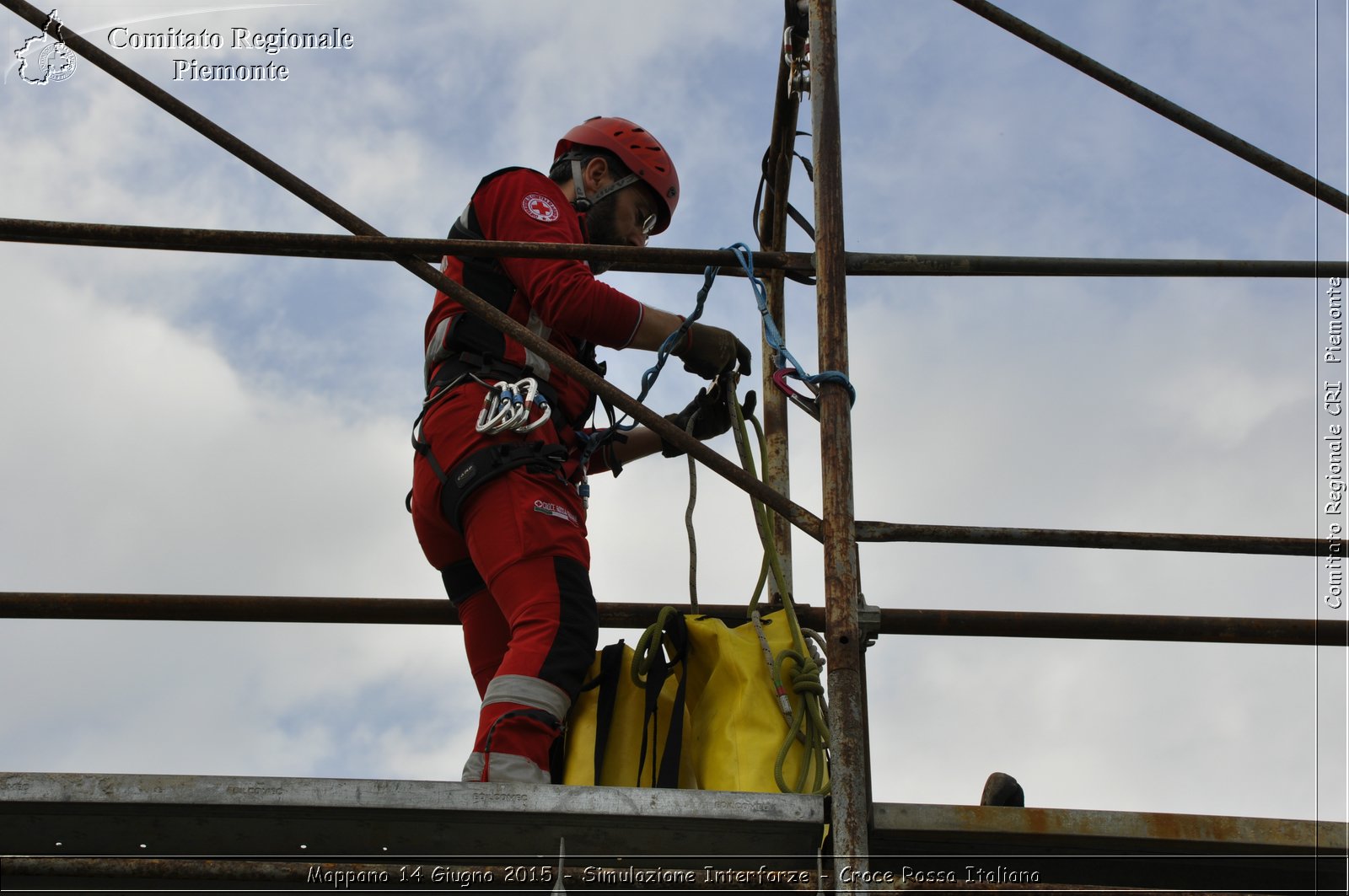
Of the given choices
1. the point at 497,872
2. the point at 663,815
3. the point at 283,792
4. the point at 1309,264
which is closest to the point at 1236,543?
the point at 1309,264

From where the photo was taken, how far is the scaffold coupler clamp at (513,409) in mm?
3604

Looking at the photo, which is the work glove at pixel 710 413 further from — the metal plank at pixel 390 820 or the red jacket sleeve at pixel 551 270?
the metal plank at pixel 390 820

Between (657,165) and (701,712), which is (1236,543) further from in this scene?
(657,165)

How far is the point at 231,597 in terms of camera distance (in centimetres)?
428

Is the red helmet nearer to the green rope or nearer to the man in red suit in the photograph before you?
the man in red suit

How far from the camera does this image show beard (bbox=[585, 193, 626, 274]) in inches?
171

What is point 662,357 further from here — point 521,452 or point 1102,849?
point 1102,849

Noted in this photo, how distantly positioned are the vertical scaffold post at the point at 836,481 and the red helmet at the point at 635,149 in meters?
0.78

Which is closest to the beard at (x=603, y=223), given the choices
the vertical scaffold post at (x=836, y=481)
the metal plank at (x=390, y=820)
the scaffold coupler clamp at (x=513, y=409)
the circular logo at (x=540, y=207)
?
the circular logo at (x=540, y=207)

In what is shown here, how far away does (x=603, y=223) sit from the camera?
4.37 m

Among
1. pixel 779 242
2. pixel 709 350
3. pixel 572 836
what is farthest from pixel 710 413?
pixel 572 836

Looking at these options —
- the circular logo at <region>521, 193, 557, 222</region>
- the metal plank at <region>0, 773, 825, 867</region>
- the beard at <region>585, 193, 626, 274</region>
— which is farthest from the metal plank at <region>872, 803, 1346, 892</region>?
the beard at <region>585, 193, 626, 274</region>

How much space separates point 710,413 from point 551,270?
60 cm

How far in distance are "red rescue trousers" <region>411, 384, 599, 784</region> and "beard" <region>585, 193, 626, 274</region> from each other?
2.68 feet
